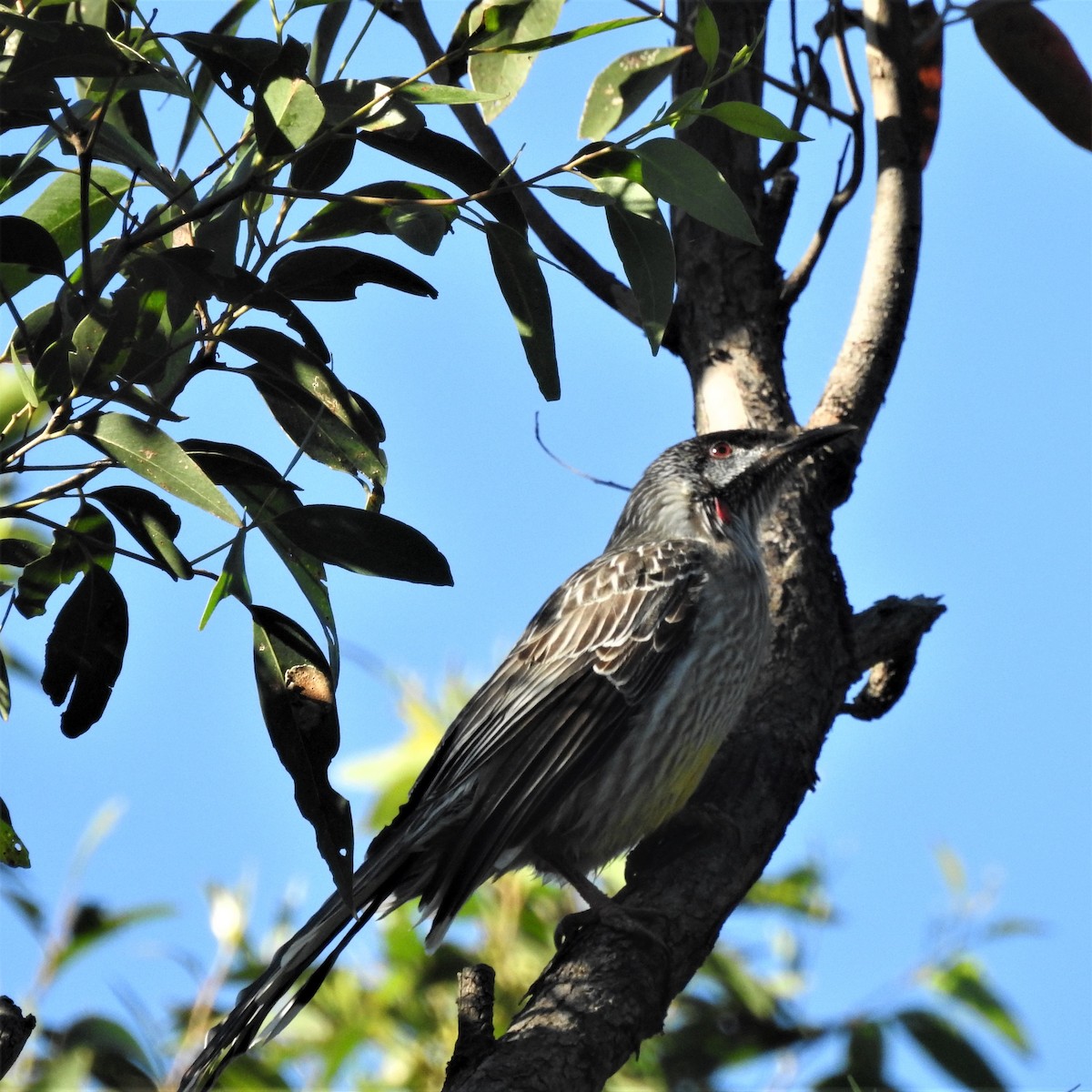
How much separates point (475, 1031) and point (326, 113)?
1587mm

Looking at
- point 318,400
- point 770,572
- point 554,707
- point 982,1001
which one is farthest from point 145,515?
point 982,1001

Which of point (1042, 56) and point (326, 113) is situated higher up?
point (1042, 56)

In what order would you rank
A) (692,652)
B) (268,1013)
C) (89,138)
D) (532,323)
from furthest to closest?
(692,652) → (268,1013) → (532,323) → (89,138)

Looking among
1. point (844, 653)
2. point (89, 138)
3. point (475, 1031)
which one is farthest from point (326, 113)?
point (844, 653)

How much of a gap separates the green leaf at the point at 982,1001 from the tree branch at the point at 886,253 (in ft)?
5.63

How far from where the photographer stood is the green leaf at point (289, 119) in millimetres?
1815

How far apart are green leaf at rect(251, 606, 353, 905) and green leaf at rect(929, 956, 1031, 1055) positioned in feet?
8.51

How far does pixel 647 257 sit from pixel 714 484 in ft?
6.45

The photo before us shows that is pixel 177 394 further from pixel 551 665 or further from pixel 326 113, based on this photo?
pixel 551 665

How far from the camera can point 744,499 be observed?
13.3 feet

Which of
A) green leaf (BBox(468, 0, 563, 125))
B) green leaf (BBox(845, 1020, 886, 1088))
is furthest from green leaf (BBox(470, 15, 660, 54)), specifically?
green leaf (BBox(845, 1020, 886, 1088))

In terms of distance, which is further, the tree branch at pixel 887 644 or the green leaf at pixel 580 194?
the tree branch at pixel 887 644

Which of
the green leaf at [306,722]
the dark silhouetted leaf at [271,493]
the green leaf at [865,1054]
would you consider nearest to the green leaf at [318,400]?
the dark silhouetted leaf at [271,493]

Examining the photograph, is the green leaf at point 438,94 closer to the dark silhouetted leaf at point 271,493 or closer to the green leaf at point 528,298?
the green leaf at point 528,298
